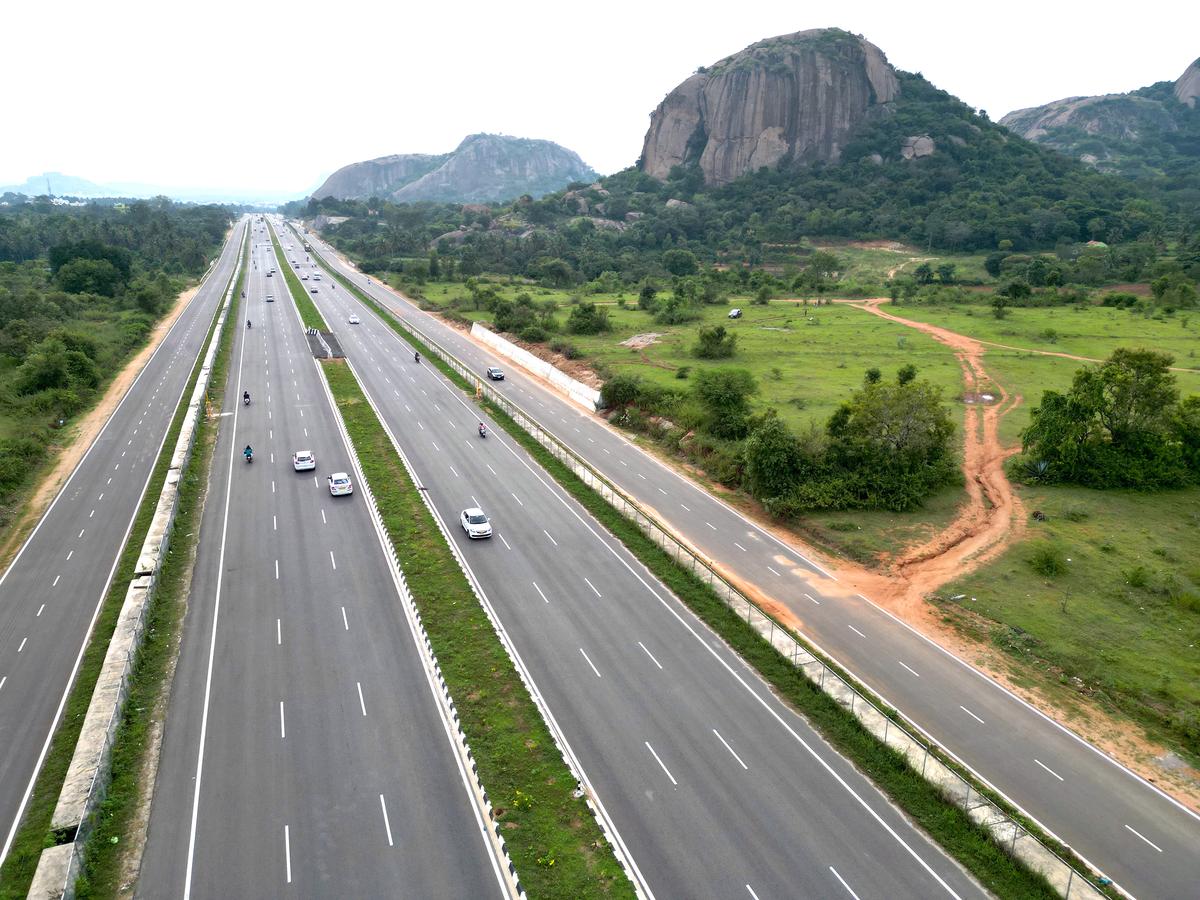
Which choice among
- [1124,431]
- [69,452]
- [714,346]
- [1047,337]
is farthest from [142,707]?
[1047,337]

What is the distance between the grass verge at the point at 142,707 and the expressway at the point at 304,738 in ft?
2.12

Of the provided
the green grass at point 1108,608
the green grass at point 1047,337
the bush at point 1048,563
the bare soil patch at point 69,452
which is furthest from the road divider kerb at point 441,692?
the green grass at point 1047,337

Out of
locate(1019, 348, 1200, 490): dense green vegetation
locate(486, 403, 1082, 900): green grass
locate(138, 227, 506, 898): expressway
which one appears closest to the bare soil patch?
locate(138, 227, 506, 898): expressway

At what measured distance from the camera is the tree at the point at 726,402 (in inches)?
2266

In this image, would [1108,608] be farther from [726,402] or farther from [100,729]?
[100,729]

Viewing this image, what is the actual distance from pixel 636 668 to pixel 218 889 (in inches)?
651

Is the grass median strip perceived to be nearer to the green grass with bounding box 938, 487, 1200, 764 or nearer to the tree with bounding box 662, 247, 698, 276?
the green grass with bounding box 938, 487, 1200, 764

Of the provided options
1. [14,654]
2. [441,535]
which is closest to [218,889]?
[14,654]

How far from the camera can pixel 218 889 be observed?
65.7 feet

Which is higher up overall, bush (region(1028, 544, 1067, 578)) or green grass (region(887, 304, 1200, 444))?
green grass (region(887, 304, 1200, 444))

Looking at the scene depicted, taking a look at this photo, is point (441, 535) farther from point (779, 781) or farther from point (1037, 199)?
point (1037, 199)

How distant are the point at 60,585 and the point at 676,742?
107 ft

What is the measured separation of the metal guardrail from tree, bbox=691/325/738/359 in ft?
134

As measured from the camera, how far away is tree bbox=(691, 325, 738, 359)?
86.9 meters
